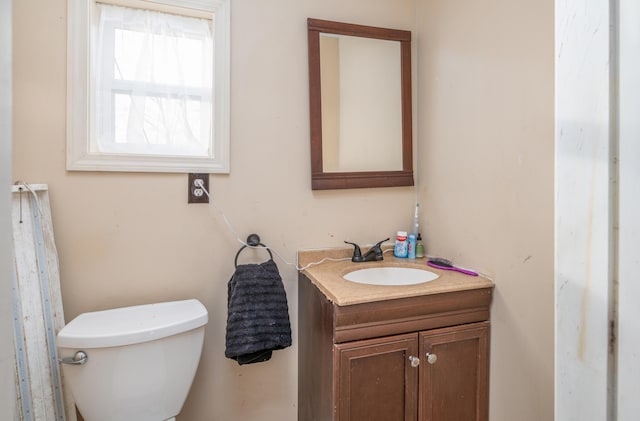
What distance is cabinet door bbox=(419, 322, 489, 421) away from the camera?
123 centimetres

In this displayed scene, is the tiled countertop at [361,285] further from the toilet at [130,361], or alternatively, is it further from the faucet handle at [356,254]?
the toilet at [130,361]

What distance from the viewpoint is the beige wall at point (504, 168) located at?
1.12 meters

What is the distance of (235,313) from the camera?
1308mm

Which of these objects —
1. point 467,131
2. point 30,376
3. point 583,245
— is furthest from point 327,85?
point 30,376

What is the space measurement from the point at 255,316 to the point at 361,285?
444 mm

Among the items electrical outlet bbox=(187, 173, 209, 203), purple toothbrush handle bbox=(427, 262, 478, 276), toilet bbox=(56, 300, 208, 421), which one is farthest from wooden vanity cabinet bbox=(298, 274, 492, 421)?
electrical outlet bbox=(187, 173, 209, 203)

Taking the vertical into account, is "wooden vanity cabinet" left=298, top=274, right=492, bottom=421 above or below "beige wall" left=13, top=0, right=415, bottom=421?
below

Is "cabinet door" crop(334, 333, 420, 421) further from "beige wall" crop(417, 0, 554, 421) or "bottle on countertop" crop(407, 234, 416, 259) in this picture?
"bottle on countertop" crop(407, 234, 416, 259)

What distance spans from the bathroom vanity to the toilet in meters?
0.50

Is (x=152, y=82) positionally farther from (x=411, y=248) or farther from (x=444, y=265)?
(x=444, y=265)

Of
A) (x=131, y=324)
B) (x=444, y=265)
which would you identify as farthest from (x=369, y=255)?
(x=131, y=324)

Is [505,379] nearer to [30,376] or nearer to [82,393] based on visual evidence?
[82,393]

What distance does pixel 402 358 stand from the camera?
1.21 m

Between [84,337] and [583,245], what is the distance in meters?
1.33
